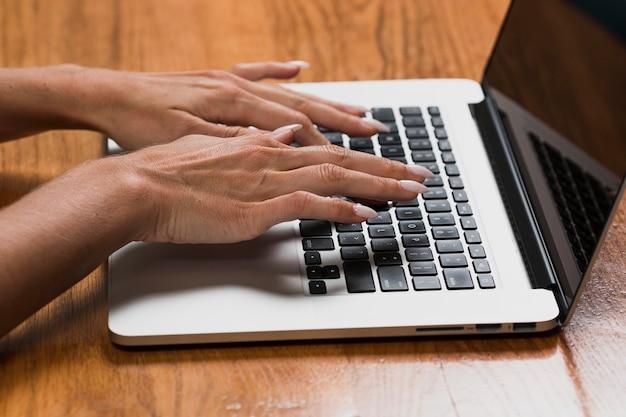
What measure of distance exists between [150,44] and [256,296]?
545mm

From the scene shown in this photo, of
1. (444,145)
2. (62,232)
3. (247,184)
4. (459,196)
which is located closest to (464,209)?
(459,196)

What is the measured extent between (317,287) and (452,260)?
144 millimetres

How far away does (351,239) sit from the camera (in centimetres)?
89

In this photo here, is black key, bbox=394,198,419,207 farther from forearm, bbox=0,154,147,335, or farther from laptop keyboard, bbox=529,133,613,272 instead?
forearm, bbox=0,154,147,335

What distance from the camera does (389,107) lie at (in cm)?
111

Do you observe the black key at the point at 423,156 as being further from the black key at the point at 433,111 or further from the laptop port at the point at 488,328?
the laptop port at the point at 488,328

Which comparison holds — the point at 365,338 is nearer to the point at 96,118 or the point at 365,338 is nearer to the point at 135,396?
the point at 135,396

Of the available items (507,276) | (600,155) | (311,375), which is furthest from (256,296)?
(600,155)

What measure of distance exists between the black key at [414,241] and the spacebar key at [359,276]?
0.18ft

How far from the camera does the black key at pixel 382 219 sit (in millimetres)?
922

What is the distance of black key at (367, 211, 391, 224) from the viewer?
36.3 inches

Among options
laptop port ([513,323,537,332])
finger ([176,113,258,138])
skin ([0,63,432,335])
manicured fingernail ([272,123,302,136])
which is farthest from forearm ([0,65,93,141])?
laptop port ([513,323,537,332])

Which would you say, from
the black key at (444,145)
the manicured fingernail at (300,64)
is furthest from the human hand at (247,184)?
the manicured fingernail at (300,64)

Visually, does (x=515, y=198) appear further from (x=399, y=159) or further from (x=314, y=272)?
(x=314, y=272)
